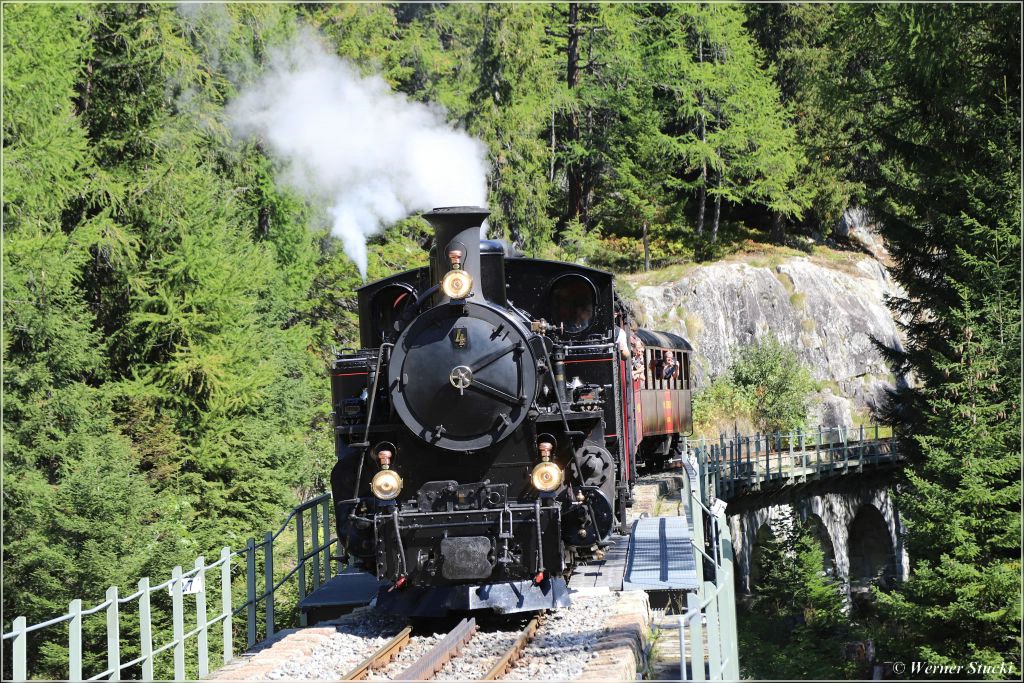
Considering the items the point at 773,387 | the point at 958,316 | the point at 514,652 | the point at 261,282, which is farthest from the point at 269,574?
the point at 773,387

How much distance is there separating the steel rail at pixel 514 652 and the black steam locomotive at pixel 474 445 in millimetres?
220

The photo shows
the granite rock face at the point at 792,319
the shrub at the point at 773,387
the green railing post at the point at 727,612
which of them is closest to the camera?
the green railing post at the point at 727,612

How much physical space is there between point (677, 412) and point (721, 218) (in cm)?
2822

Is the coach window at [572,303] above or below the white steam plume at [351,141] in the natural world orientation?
below

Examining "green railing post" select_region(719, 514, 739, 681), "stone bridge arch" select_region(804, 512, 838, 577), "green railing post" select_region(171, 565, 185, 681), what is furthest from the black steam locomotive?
"stone bridge arch" select_region(804, 512, 838, 577)

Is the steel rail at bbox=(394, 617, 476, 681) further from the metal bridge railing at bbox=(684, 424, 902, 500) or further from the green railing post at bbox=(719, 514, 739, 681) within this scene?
the metal bridge railing at bbox=(684, 424, 902, 500)

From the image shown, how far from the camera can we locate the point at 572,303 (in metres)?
10.2

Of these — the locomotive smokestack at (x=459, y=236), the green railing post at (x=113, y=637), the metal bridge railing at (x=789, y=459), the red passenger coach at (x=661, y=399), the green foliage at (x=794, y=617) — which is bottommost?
the green foliage at (x=794, y=617)

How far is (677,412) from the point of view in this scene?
20.0m

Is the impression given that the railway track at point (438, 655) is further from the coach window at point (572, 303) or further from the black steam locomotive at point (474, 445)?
the coach window at point (572, 303)

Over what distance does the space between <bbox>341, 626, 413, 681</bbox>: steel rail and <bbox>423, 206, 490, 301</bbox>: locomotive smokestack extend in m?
2.84

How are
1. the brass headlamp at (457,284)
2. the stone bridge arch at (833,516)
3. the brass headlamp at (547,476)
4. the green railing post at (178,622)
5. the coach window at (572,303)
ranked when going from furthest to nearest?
the stone bridge arch at (833,516), the coach window at (572,303), the brass headlamp at (457,284), the brass headlamp at (547,476), the green railing post at (178,622)

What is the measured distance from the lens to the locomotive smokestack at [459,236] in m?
9.34

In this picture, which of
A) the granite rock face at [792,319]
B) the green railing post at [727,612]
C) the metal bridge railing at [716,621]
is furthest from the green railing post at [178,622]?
the granite rock face at [792,319]
